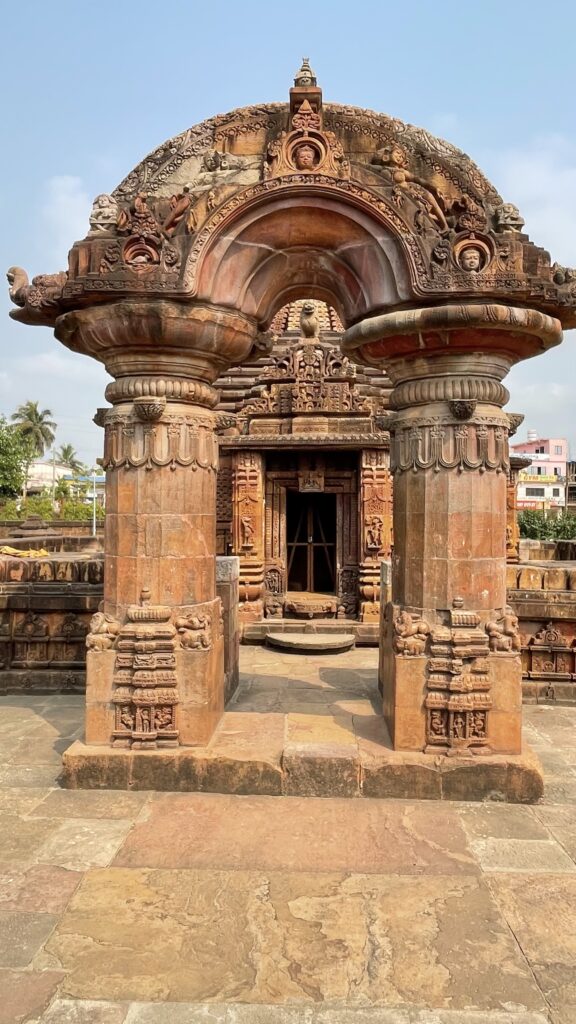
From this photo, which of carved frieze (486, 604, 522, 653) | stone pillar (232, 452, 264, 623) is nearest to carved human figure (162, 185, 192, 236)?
Result: carved frieze (486, 604, 522, 653)

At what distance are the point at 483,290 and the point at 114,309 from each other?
9.59 ft

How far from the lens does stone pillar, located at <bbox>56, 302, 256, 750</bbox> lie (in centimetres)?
523

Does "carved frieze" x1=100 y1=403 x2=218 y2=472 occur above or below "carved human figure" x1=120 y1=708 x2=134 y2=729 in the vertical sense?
above

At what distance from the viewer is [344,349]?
577 cm

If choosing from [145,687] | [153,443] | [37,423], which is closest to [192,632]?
[145,687]

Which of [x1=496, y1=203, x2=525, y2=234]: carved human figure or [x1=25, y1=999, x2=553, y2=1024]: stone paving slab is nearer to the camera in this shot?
[x1=25, y1=999, x2=553, y2=1024]: stone paving slab

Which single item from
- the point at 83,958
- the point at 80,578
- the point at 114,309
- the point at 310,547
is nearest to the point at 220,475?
the point at 310,547

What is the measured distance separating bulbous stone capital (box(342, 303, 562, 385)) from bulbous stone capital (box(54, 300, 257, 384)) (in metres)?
1.09

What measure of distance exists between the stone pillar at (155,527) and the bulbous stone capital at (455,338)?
1260 mm

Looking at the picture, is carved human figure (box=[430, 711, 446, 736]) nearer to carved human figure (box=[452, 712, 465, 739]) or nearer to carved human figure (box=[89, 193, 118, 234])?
carved human figure (box=[452, 712, 465, 739])

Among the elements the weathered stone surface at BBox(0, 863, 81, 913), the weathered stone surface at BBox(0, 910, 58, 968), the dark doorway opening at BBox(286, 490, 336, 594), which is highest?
the dark doorway opening at BBox(286, 490, 336, 594)

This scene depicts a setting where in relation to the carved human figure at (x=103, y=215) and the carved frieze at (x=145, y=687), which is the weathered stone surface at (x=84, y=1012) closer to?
the carved frieze at (x=145, y=687)

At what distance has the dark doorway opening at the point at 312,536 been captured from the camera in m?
12.8

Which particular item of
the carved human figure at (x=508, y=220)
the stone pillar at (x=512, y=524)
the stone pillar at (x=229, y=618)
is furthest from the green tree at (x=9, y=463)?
the carved human figure at (x=508, y=220)
